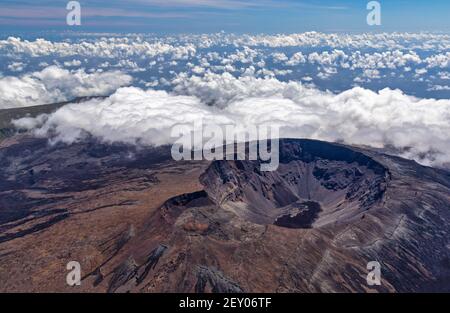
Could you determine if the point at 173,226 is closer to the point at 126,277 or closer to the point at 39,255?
the point at 126,277

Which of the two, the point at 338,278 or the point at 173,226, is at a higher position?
the point at 173,226

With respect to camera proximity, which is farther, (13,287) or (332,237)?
(332,237)

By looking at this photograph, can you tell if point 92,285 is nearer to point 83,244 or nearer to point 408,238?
point 83,244

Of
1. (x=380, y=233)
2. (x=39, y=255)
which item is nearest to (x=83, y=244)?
(x=39, y=255)

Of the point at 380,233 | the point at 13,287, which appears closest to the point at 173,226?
the point at 13,287
